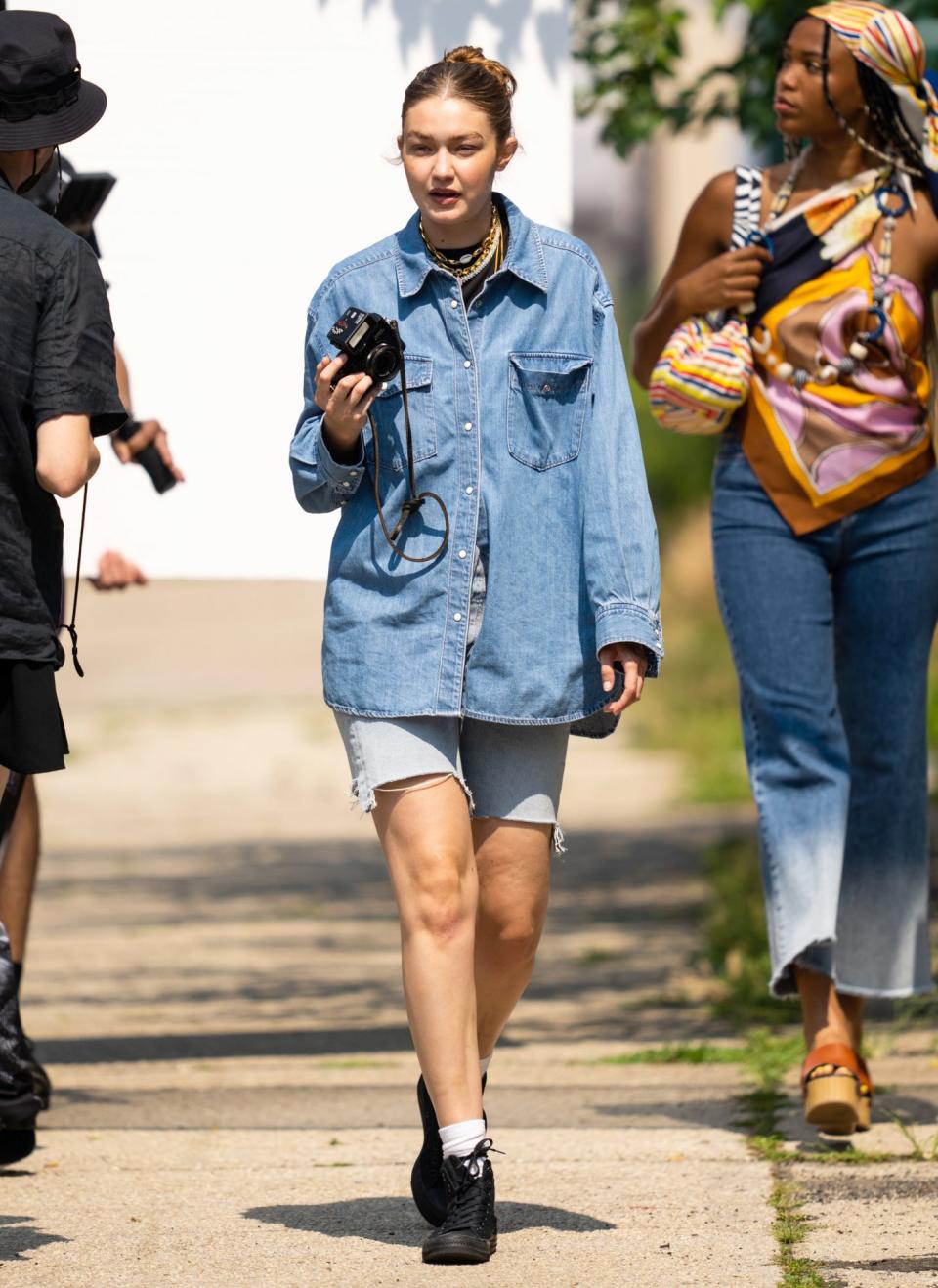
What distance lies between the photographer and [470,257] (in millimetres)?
4117

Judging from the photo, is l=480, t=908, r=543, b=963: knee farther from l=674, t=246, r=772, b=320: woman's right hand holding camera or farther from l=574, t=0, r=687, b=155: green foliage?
l=574, t=0, r=687, b=155: green foliage

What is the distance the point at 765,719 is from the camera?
492cm

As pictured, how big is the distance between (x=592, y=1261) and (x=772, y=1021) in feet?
9.04

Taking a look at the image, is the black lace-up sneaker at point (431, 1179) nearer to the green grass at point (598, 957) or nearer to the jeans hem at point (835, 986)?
the jeans hem at point (835, 986)

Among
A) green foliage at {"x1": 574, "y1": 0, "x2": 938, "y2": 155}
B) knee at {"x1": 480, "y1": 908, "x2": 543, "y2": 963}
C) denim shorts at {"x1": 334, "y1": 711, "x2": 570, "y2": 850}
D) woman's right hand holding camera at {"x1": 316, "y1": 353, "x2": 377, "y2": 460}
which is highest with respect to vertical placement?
green foliage at {"x1": 574, "y1": 0, "x2": 938, "y2": 155}

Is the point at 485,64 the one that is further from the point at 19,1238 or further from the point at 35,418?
the point at 19,1238

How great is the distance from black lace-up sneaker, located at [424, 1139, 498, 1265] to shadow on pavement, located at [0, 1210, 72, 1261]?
2.12 ft

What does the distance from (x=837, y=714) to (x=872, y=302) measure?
86 cm

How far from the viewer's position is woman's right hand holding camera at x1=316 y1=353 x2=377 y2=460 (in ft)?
12.7

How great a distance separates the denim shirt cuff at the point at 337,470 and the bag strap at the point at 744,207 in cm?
135

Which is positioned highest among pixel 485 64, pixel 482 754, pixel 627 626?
pixel 485 64

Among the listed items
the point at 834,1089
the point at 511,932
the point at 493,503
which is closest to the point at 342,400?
the point at 493,503

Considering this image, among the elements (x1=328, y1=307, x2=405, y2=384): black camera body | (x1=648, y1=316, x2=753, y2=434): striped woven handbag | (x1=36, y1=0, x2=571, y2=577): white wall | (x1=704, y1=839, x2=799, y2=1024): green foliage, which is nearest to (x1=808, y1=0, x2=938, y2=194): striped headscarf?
(x1=648, y1=316, x2=753, y2=434): striped woven handbag

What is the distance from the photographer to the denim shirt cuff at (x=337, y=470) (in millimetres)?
3979
